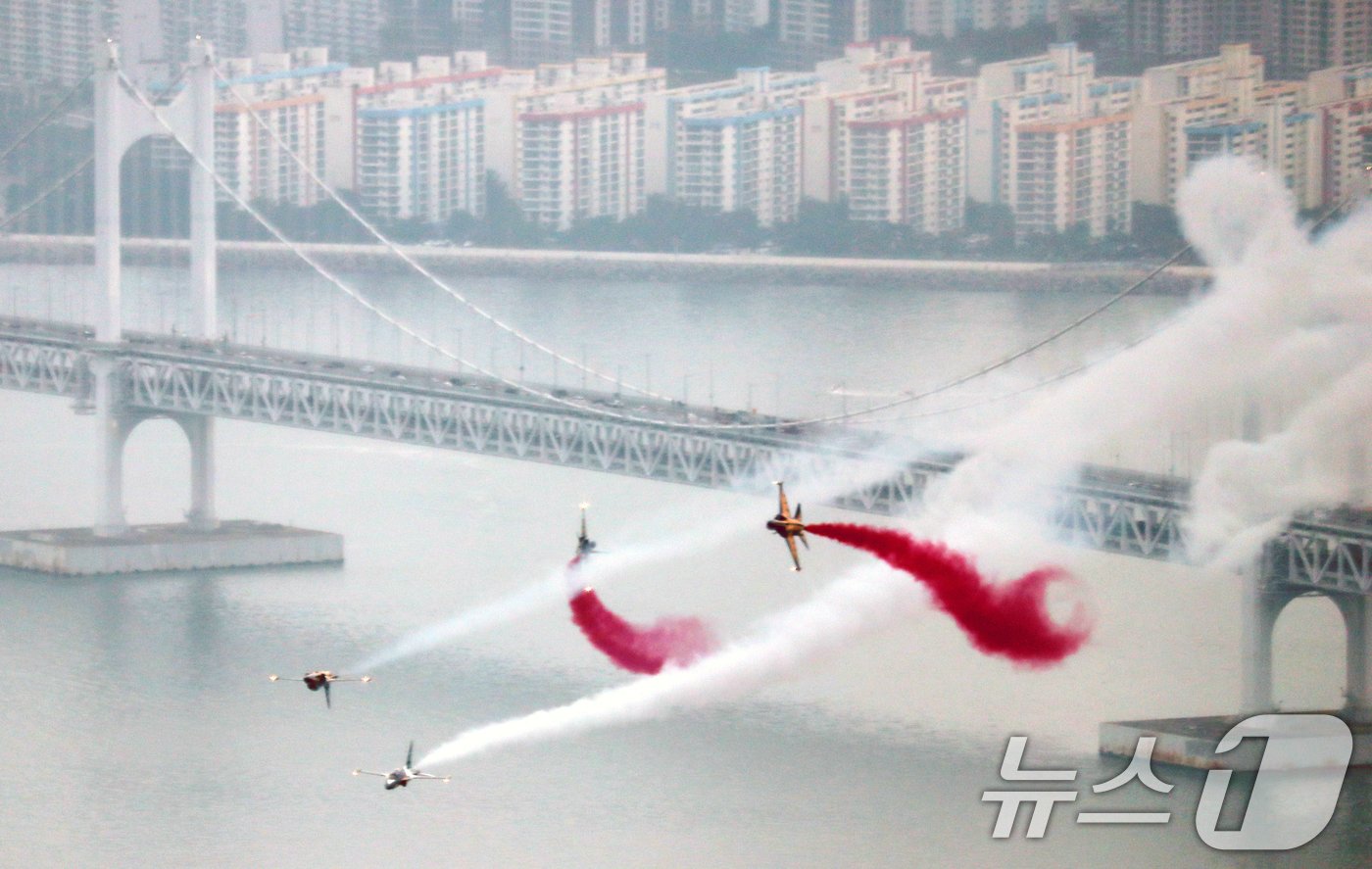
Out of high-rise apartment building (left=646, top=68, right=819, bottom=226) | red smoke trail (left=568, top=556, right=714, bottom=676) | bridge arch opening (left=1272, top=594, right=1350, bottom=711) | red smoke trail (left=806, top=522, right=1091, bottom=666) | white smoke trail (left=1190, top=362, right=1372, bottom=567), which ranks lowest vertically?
bridge arch opening (left=1272, top=594, right=1350, bottom=711)

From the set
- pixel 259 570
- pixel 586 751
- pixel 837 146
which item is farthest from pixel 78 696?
pixel 837 146

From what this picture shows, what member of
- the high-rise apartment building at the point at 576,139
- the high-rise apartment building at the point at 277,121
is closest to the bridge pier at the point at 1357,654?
the high-rise apartment building at the point at 576,139

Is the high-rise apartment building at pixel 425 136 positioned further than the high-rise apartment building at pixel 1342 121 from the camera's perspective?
Yes

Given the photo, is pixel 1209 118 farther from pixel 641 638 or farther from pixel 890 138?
pixel 641 638

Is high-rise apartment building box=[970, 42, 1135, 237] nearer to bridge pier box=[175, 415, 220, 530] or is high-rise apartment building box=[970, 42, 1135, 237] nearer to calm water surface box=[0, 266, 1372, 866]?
calm water surface box=[0, 266, 1372, 866]

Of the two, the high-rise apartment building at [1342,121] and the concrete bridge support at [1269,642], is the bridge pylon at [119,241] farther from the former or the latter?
the high-rise apartment building at [1342,121]

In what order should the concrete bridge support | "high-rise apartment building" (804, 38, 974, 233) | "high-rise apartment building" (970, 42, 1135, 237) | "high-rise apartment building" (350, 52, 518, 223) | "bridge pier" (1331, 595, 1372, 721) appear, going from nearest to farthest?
"bridge pier" (1331, 595, 1372, 721) < the concrete bridge support < "high-rise apartment building" (970, 42, 1135, 237) < "high-rise apartment building" (804, 38, 974, 233) < "high-rise apartment building" (350, 52, 518, 223)

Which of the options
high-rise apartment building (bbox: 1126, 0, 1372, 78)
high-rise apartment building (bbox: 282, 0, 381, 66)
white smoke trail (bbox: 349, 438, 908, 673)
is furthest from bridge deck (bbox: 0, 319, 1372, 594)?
high-rise apartment building (bbox: 282, 0, 381, 66)
